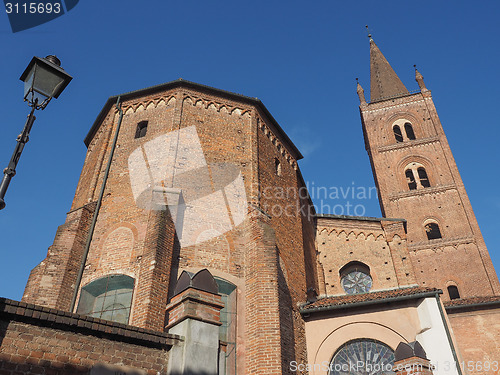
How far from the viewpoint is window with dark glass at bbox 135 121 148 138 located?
1375cm

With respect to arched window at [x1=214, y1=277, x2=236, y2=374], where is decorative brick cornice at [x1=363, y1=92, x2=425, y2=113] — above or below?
above

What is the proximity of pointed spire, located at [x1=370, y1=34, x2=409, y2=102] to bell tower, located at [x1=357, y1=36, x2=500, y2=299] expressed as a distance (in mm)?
88

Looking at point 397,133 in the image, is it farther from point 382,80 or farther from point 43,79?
point 43,79

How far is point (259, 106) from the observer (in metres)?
15.2

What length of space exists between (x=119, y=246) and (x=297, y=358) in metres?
5.59

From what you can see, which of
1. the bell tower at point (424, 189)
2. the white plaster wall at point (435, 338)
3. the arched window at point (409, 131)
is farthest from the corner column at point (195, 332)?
the arched window at point (409, 131)

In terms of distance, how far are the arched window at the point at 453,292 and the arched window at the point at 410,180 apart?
8.40 meters

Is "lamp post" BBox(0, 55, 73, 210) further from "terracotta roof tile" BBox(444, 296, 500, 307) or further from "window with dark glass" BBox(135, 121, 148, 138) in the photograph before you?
"terracotta roof tile" BBox(444, 296, 500, 307)

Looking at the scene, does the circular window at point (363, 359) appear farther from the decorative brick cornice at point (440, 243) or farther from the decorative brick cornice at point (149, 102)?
the decorative brick cornice at point (440, 243)

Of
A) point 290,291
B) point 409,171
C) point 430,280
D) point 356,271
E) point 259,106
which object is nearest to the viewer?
point 290,291

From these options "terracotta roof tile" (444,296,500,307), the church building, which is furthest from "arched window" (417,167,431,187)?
"terracotta roof tile" (444,296,500,307)

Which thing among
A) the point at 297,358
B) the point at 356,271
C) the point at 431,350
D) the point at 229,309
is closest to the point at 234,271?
the point at 229,309

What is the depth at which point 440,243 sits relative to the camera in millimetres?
25719

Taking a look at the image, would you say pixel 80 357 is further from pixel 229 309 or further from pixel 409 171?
pixel 409 171
